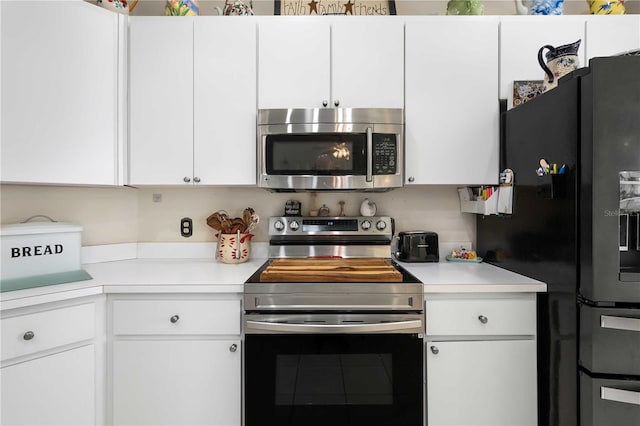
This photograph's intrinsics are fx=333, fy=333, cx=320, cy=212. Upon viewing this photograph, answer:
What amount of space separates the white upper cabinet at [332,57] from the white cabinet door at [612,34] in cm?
97

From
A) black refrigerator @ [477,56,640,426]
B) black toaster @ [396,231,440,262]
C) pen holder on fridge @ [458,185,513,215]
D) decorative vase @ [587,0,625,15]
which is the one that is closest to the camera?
black refrigerator @ [477,56,640,426]

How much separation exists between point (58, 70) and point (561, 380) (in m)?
2.54

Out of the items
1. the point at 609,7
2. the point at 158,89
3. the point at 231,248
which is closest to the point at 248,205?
the point at 231,248

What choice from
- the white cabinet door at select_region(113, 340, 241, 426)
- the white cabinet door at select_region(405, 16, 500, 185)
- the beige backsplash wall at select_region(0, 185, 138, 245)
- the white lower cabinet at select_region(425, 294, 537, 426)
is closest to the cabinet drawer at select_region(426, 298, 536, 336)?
the white lower cabinet at select_region(425, 294, 537, 426)

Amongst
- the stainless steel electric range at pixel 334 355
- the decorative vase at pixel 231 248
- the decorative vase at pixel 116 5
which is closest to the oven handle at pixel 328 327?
the stainless steel electric range at pixel 334 355

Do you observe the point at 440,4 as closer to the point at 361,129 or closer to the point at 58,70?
the point at 361,129

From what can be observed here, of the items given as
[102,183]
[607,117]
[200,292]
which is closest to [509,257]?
[607,117]

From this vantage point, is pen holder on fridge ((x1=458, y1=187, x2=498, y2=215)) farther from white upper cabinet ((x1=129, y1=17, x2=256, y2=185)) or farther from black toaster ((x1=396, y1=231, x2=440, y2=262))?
white upper cabinet ((x1=129, y1=17, x2=256, y2=185))

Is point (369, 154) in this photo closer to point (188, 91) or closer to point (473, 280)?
point (473, 280)

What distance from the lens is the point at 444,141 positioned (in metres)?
1.76

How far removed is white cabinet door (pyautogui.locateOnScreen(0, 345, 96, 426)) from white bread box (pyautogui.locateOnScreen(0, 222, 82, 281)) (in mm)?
378

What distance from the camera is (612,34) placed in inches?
67.3

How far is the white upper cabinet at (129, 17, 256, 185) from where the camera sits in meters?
1.75

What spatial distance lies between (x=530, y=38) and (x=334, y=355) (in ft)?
6.07
